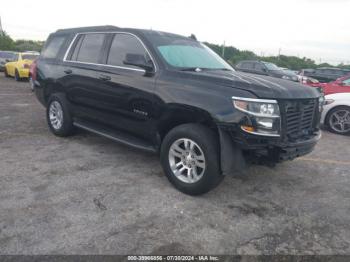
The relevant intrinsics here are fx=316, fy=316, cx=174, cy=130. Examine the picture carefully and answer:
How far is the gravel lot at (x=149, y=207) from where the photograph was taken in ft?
9.32

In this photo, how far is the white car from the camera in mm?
A: 7406

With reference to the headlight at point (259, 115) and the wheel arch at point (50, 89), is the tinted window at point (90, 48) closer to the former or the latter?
the wheel arch at point (50, 89)

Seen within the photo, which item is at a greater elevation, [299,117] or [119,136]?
[299,117]

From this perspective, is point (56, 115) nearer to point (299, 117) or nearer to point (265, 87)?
point (265, 87)

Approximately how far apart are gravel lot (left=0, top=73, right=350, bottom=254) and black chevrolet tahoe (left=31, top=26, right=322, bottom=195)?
1.42 feet

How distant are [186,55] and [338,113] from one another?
4910 millimetres

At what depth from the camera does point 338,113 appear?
757 cm

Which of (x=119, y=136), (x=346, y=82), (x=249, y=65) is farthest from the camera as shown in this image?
(x=249, y=65)

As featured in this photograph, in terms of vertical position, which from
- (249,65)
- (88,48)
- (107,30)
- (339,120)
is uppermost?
(107,30)

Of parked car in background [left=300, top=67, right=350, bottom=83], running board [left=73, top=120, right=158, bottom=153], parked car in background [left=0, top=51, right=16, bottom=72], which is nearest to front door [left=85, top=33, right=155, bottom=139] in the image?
running board [left=73, top=120, right=158, bottom=153]

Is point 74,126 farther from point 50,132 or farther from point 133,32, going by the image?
point 133,32

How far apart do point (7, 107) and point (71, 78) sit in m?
4.37

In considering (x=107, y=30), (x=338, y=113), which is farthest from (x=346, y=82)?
(x=107, y=30)

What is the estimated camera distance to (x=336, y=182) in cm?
Answer: 451
